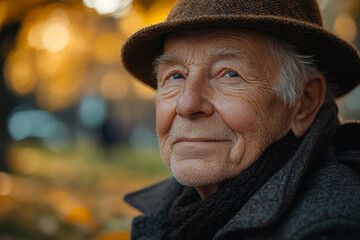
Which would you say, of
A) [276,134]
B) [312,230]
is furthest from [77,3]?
[312,230]

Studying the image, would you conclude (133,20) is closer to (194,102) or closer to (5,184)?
(5,184)

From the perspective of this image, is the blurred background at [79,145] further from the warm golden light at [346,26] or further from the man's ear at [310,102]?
the man's ear at [310,102]

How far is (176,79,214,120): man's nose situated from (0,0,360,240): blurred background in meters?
2.16

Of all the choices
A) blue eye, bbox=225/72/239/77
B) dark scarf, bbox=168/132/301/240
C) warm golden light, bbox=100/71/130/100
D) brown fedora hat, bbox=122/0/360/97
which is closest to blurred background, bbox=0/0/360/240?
warm golden light, bbox=100/71/130/100

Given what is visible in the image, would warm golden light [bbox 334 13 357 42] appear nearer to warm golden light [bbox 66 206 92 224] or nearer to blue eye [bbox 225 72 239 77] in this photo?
blue eye [bbox 225 72 239 77]

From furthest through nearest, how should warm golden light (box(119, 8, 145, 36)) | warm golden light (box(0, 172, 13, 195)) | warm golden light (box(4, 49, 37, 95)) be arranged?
1. warm golden light (box(4, 49, 37, 95))
2. warm golden light (box(119, 8, 145, 36))
3. warm golden light (box(0, 172, 13, 195))

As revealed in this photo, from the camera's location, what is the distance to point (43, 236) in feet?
14.7

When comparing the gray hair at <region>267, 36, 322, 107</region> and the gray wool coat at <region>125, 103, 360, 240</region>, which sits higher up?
the gray hair at <region>267, 36, 322, 107</region>

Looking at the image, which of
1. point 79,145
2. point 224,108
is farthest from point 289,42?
point 79,145

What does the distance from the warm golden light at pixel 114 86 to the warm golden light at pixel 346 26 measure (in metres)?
10.6

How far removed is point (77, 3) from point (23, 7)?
1085 millimetres

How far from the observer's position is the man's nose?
199 centimetres

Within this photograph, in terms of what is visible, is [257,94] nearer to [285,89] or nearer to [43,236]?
[285,89]

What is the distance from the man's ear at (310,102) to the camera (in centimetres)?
219
